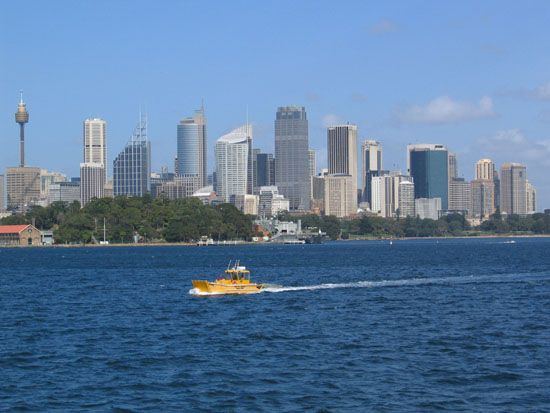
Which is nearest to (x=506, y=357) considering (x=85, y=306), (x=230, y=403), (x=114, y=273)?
(x=230, y=403)

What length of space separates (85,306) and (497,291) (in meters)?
30.8

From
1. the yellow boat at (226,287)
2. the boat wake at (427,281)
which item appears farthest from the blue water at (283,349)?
the yellow boat at (226,287)

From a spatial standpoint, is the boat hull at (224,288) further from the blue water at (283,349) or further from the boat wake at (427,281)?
the boat wake at (427,281)

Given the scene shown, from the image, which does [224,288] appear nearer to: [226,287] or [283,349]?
[226,287]

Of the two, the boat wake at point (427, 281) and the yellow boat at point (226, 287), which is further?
the boat wake at point (427, 281)

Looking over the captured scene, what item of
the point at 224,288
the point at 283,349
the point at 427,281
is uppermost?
the point at 224,288

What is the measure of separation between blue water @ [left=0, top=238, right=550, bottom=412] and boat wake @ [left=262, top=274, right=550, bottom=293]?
0.72m

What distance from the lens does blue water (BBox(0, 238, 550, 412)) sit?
3947cm

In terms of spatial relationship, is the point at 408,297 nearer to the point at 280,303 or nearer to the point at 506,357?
the point at 280,303

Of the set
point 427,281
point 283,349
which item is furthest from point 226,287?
point 283,349

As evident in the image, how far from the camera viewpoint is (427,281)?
98375 millimetres

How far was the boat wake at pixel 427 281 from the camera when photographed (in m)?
90.7

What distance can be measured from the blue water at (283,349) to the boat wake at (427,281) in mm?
724

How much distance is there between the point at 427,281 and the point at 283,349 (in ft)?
160
